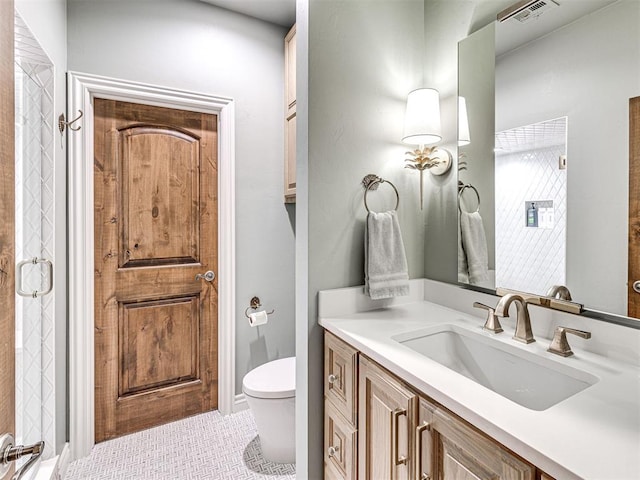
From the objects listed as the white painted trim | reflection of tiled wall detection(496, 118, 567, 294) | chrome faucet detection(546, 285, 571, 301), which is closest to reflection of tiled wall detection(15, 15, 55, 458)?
the white painted trim

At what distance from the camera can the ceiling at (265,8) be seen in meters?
2.06

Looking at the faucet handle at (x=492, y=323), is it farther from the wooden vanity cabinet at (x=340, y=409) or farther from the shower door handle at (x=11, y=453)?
the shower door handle at (x=11, y=453)

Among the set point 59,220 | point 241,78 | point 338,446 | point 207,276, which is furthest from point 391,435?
point 241,78

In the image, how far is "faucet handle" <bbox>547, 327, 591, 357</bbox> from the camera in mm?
951

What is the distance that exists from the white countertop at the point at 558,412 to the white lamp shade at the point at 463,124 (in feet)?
2.42

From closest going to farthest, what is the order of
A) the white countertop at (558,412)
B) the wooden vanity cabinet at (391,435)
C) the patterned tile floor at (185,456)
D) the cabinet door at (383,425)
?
the white countertop at (558,412)
the wooden vanity cabinet at (391,435)
the cabinet door at (383,425)
the patterned tile floor at (185,456)

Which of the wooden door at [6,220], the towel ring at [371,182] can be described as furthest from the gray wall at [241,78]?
the wooden door at [6,220]

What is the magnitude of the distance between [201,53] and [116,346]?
72.2 inches

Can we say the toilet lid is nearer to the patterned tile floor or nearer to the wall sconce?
the patterned tile floor

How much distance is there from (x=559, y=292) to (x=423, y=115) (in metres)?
0.83

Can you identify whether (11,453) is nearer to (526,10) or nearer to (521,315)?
(521,315)

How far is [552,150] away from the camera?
1.08m

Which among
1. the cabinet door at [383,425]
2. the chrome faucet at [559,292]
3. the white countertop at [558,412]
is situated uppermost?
the chrome faucet at [559,292]

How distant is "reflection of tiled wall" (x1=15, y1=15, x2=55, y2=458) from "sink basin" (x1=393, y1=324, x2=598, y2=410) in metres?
1.63
